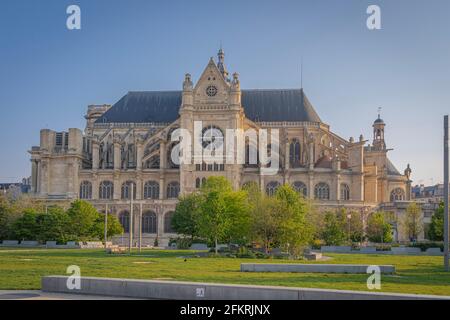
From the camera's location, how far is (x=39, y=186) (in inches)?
3553

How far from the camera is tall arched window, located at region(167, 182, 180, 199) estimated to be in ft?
281

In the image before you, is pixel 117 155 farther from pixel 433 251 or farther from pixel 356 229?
pixel 433 251

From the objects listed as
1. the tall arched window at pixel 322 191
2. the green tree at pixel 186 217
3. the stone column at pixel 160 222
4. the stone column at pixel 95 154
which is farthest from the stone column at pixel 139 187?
the tall arched window at pixel 322 191

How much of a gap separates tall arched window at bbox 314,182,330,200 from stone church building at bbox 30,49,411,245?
0.14 meters

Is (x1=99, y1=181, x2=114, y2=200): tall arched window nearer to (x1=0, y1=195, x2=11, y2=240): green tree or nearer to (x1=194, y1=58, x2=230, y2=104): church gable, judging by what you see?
(x1=0, y1=195, x2=11, y2=240): green tree

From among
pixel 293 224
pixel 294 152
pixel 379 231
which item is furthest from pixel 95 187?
pixel 293 224

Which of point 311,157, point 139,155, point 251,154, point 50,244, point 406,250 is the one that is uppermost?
point 251,154

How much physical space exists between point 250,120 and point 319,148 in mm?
11340

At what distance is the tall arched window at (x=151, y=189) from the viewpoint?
85769mm

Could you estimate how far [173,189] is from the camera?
282 feet

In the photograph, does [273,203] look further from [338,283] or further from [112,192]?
[112,192]

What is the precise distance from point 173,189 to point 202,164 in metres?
6.43

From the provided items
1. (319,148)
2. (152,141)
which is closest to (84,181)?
(152,141)

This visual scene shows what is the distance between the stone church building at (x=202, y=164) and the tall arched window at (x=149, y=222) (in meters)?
0.14
